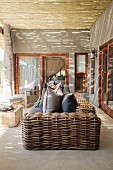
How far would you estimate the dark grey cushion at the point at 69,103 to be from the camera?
3562mm

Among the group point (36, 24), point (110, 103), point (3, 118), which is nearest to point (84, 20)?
point (36, 24)

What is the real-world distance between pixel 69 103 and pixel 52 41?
21.1 ft

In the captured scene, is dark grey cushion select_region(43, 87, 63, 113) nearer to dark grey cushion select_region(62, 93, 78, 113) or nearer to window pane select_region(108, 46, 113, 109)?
dark grey cushion select_region(62, 93, 78, 113)

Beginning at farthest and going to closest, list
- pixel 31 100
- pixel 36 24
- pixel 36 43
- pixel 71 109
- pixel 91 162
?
1. pixel 36 43
2. pixel 36 24
3. pixel 31 100
4. pixel 71 109
5. pixel 91 162

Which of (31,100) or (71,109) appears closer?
(71,109)

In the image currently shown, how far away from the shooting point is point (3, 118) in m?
4.78

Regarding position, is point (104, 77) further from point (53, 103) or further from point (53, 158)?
point (53, 158)

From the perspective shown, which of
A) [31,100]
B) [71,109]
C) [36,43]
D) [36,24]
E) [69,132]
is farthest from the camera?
[36,43]

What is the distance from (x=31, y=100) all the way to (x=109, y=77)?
2.82 m

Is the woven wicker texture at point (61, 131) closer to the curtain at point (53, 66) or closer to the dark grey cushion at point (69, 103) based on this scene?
the dark grey cushion at point (69, 103)

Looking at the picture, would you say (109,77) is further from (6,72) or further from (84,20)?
(6,72)

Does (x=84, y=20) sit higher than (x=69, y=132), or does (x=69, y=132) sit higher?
(x=84, y=20)

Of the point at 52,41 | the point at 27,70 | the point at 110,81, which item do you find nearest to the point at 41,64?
the point at 27,70

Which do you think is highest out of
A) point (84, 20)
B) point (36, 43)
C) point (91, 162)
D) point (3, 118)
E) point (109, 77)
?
point (84, 20)
